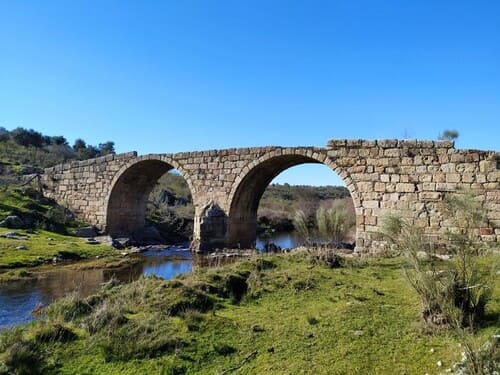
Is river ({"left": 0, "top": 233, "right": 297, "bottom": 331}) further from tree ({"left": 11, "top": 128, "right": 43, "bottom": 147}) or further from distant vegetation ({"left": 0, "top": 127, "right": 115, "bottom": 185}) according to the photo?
tree ({"left": 11, "top": 128, "right": 43, "bottom": 147})

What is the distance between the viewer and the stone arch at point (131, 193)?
63.0 ft

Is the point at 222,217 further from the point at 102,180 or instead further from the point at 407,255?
the point at 407,255

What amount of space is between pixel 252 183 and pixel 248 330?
1160 cm

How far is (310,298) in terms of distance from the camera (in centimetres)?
632

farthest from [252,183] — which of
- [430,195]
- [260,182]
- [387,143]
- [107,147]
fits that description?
[107,147]

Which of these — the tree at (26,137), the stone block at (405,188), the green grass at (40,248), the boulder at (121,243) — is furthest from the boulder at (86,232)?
the tree at (26,137)

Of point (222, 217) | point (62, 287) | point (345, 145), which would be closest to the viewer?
point (62, 287)

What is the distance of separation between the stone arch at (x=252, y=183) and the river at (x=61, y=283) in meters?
2.47

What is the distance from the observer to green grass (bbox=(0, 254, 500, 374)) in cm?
409

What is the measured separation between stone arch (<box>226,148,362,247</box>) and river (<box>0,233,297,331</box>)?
2.47 metres

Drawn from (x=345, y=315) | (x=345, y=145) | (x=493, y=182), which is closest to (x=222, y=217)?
(x=345, y=145)

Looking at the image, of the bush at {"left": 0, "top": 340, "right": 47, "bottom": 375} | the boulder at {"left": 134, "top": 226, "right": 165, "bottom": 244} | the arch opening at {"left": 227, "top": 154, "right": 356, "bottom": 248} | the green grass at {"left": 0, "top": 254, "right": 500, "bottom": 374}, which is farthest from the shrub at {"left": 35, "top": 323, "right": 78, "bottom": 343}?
the boulder at {"left": 134, "top": 226, "right": 165, "bottom": 244}

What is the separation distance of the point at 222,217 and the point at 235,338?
11.1 meters

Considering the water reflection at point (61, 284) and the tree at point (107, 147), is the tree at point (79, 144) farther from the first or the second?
the water reflection at point (61, 284)
